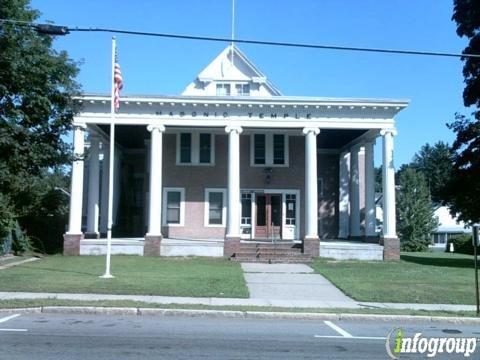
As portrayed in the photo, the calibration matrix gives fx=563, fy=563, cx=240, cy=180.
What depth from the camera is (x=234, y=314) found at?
12070mm

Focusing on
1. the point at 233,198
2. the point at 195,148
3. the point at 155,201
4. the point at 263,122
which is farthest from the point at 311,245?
the point at 195,148

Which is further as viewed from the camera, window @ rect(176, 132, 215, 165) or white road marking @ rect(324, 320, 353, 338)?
window @ rect(176, 132, 215, 165)

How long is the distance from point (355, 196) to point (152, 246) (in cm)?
1186

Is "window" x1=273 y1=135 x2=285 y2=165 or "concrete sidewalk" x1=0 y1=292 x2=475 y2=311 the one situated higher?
"window" x1=273 y1=135 x2=285 y2=165

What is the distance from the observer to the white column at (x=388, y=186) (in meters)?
26.7

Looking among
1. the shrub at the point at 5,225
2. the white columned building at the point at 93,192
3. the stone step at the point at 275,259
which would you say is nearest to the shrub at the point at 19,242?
Answer: the shrub at the point at 5,225

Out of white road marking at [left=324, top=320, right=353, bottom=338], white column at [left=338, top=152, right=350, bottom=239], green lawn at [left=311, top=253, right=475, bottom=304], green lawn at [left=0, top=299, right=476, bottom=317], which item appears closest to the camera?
white road marking at [left=324, top=320, right=353, bottom=338]

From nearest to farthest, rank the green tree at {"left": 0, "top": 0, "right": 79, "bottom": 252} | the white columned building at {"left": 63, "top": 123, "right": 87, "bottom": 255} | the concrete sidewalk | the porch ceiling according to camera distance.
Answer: the concrete sidewalk, the green tree at {"left": 0, "top": 0, "right": 79, "bottom": 252}, the white columned building at {"left": 63, "top": 123, "right": 87, "bottom": 255}, the porch ceiling

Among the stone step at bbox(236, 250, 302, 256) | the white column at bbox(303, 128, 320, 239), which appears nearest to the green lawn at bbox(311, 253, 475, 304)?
the stone step at bbox(236, 250, 302, 256)

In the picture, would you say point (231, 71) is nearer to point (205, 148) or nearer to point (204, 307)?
point (205, 148)

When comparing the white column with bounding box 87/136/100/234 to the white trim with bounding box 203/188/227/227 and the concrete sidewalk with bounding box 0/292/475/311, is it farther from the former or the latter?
the concrete sidewalk with bounding box 0/292/475/311

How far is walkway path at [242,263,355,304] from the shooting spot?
15.1 m

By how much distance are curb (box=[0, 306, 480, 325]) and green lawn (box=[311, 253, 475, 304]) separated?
2334 mm

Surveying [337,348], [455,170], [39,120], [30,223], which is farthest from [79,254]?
[337,348]
